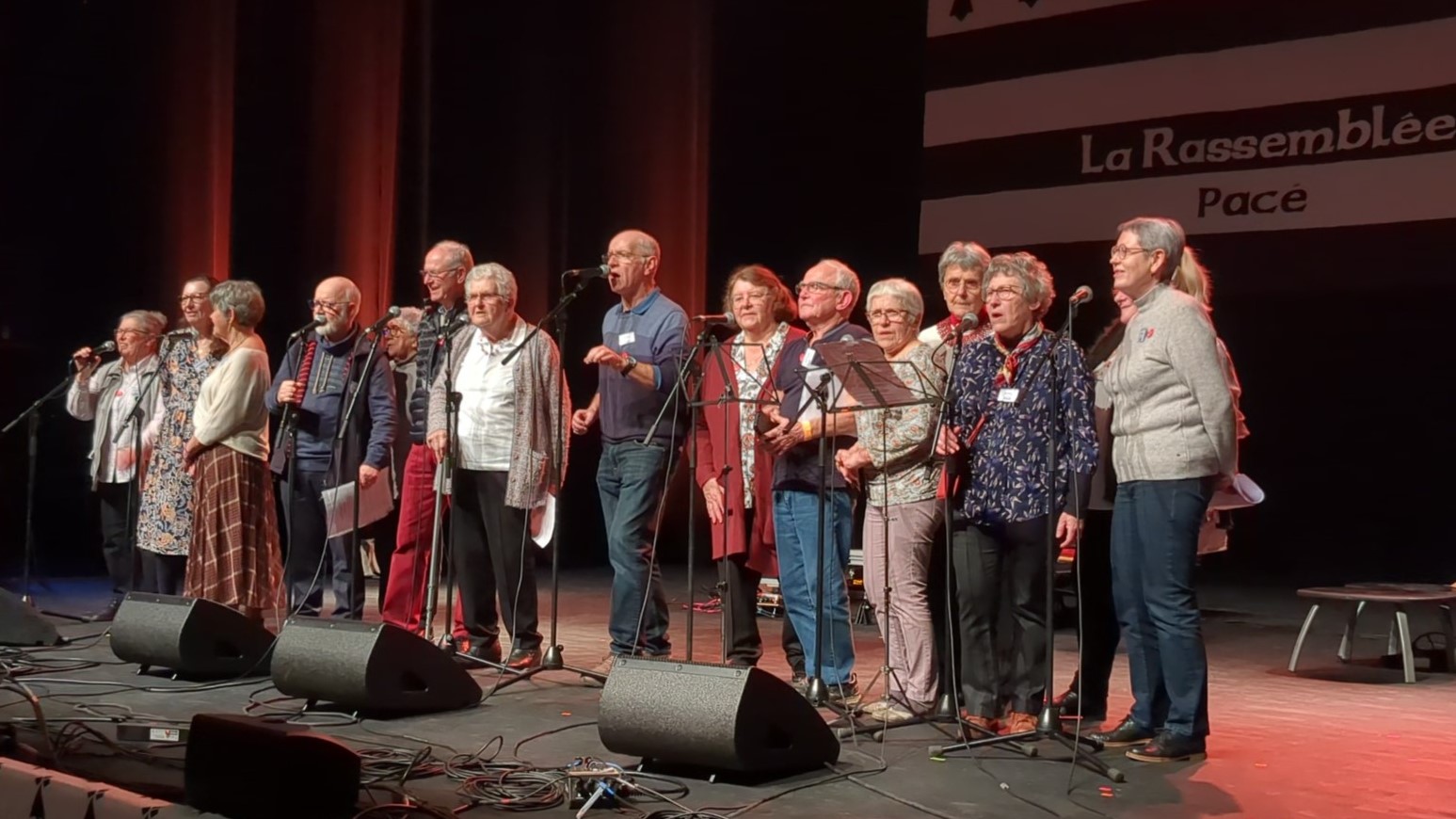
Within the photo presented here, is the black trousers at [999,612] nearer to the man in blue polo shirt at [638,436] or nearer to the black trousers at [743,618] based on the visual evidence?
the black trousers at [743,618]

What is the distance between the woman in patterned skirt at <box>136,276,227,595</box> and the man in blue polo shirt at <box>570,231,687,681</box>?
2.04 meters

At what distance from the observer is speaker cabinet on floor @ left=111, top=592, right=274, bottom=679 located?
502 cm

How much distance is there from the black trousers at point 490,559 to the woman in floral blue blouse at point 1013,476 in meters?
1.75

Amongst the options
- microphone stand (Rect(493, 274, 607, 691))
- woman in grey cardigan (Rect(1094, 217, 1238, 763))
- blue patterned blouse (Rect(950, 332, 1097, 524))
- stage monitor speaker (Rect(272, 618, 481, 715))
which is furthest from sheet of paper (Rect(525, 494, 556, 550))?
woman in grey cardigan (Rect(1094, 217, 1238, 763))

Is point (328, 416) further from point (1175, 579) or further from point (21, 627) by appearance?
point (1175, 579)

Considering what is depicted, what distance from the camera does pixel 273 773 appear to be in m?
2.90

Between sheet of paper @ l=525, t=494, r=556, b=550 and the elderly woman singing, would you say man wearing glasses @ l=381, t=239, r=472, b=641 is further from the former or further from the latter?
the elderly woman singing

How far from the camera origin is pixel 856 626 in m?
7.23

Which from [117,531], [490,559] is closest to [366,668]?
[490,559]

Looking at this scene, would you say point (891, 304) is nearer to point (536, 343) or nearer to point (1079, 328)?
point (536, 343)

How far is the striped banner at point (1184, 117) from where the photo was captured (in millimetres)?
6422

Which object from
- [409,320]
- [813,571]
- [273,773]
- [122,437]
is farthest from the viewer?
[122,437]

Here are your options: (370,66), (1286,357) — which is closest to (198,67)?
(370,66)

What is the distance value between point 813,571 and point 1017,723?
0.91 metres
